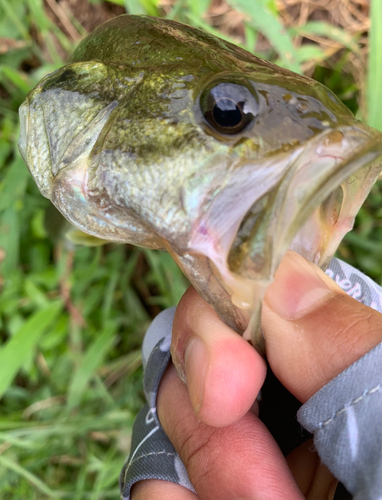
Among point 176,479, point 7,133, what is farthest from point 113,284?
point 176,479

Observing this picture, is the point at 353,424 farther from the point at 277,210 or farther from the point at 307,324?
the point at 277,210

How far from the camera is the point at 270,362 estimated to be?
772 millimetres

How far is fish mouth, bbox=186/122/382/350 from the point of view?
21.0 inches

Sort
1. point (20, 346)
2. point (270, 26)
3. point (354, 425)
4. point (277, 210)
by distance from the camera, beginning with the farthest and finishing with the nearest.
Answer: point (20, 346)
point (270, 26)
point (354, 425)
point (277, 210)

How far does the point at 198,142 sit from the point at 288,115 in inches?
5.2

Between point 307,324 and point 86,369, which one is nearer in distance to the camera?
A: point 307,324

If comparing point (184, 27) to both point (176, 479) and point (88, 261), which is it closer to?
point (176, 479)

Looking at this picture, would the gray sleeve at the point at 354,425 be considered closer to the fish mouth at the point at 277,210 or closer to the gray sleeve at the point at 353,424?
the gray sleeve at the point at 353,424

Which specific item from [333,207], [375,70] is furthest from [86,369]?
[375,70]

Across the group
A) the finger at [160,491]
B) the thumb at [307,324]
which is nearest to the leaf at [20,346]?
the finger at [160,491]

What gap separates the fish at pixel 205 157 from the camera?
55 centimetres

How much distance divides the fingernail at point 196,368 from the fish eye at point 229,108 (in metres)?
0.39

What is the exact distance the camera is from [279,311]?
0.75 m

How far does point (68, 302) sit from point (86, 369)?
11.2 inches
